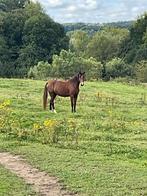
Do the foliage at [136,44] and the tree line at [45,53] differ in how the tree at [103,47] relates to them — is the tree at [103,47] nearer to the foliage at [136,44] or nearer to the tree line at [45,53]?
the foliage at [136,44]

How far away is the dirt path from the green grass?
178 millimetres

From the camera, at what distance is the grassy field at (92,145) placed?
9.88 metres

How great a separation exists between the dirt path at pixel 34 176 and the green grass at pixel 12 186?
18 cm

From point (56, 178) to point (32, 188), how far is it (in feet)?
2.89

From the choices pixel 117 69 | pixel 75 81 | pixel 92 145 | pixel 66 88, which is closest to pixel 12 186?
pixel 92 145

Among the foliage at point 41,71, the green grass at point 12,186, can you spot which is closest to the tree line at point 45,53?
the foliage at point 41,71

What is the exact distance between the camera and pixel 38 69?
49531mm

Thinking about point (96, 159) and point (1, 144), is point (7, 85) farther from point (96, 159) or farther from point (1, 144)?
point (96, 159)

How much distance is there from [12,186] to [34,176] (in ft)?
3.18

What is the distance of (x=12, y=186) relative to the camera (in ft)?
31.2

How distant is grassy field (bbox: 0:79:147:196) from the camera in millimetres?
9875

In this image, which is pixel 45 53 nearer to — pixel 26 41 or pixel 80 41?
pixel 26 41

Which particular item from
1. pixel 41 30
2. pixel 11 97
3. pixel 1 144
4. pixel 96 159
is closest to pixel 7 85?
pixel 11 97

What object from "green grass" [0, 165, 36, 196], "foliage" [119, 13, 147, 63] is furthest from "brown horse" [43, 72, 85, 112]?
"foliage" [119, 13, 147, 63]
